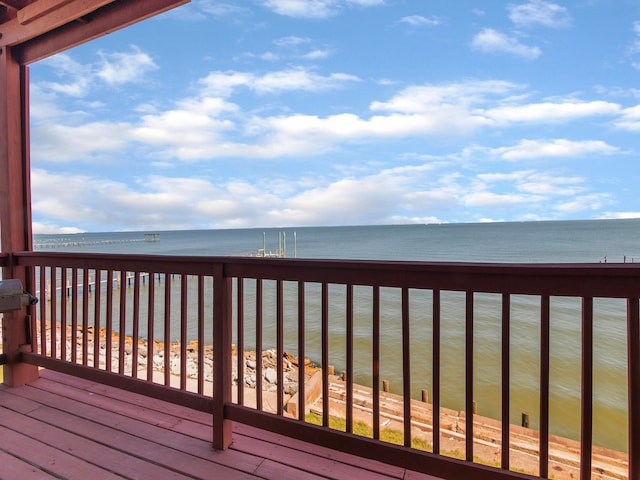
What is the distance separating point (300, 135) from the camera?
38594 mm

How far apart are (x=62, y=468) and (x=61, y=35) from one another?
295 cm

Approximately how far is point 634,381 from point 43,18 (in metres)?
4.00

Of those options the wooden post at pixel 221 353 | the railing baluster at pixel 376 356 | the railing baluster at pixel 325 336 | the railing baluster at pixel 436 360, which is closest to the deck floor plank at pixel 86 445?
the wooden post at pixel 221 353

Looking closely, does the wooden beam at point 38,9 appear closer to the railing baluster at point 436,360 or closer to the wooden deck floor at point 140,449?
the wooden deck floor at point 140,449

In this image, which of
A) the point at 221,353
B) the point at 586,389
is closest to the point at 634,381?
the point at 586,389

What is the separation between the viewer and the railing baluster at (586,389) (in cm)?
128

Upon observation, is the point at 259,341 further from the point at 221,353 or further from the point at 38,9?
the point at 38,9

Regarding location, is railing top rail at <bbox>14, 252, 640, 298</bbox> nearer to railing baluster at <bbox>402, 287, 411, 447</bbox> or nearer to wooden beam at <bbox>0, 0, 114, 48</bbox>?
railing baluster at <bbox>402, 287, 411, 447</bbox>

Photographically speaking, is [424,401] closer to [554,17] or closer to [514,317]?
[514,317]

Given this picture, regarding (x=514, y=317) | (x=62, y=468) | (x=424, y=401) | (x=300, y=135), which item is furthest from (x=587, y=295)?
(x=300, y=135)

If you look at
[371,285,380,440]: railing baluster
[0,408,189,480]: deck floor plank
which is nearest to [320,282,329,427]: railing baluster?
[371,285,380,440]: railing baluster

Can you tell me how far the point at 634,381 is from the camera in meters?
1.24

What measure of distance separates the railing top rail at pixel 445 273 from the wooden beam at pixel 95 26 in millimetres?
1655

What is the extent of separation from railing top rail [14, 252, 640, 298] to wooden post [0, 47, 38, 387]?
5.46 ft
